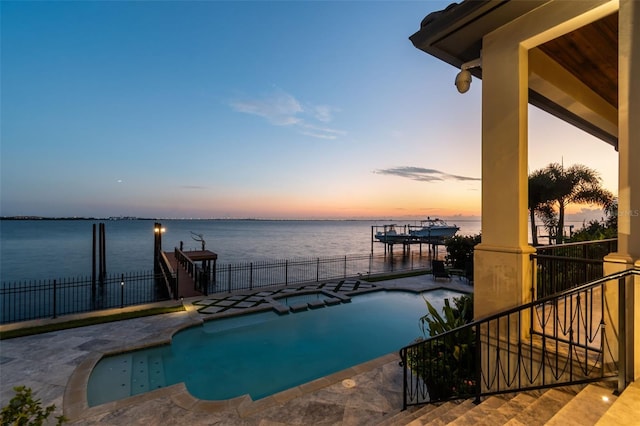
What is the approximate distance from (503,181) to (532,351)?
220 centimetres

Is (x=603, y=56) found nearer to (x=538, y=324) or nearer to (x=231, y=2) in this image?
(x=538, y=324)

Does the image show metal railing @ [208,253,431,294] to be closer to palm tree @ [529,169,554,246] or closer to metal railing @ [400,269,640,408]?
palm tree @ [529,169,554,246]

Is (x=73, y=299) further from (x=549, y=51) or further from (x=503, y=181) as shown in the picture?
(x=549, y=51)

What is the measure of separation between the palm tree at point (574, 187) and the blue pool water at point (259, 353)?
15413 mm

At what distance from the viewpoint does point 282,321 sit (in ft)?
34.2

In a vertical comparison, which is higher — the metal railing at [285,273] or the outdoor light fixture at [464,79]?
the outdoor light fixture at [464,79]

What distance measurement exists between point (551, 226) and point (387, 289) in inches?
645

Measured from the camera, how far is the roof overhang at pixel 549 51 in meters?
3.74

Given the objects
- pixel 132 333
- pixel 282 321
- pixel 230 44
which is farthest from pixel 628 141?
pixel 230 44

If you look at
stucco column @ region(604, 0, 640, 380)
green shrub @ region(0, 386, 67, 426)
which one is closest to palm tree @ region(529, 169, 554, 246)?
stucco column @ region(604, 0, 640, 380)

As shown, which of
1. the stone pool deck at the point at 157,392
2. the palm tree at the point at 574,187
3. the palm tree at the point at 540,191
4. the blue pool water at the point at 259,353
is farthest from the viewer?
the palm tree at the point at 540,191

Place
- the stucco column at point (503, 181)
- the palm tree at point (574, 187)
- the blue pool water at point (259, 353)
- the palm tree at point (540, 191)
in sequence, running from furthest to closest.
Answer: the palm tree at point (540, 191) → the palm tree at point (574, 187) → the blue pool water at point (259, 353) → the stucco column at point (503, 181)

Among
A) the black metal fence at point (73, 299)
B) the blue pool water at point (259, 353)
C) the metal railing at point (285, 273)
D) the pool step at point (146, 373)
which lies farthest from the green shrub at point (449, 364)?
the black metal fence at point (73, 299)

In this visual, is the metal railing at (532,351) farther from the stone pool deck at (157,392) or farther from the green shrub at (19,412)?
the green shrub at (19,412)
